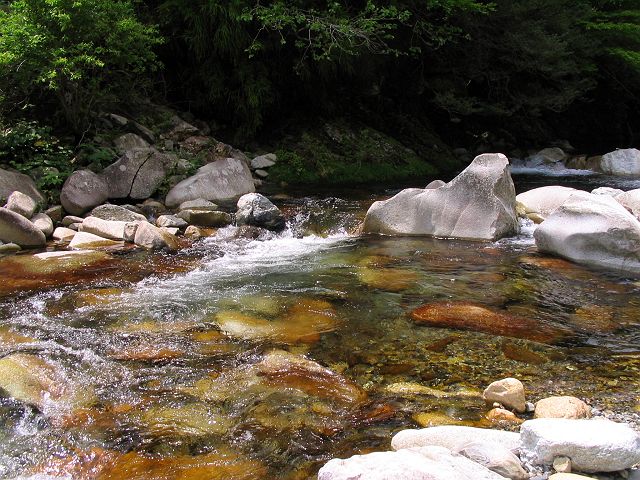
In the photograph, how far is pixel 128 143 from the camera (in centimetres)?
1066

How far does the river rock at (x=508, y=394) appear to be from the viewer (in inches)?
132

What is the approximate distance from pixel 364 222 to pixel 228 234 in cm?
196

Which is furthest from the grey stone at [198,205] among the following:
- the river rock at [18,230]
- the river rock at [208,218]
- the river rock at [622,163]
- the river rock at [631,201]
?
the river rock at [622,163]

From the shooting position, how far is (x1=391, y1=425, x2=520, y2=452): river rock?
2.84m

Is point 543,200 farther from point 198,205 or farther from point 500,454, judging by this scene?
point 500,454

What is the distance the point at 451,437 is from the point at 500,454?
0.85 feet

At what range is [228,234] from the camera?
8.09m

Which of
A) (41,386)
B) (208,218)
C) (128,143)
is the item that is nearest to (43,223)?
(208,218)

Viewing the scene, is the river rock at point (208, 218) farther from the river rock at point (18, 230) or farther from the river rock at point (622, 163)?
the river rock at point (622, 163)

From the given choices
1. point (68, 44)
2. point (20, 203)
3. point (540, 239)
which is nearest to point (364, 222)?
point (540, 239)

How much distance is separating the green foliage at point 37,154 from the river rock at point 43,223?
2.92 ft

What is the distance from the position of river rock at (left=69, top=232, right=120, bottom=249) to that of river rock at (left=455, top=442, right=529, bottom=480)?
5851mm

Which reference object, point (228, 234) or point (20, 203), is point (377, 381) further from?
point (20, 203)

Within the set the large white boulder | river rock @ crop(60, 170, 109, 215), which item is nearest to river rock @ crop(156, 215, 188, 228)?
river rock @ crop(60, 170, 109, 215)
